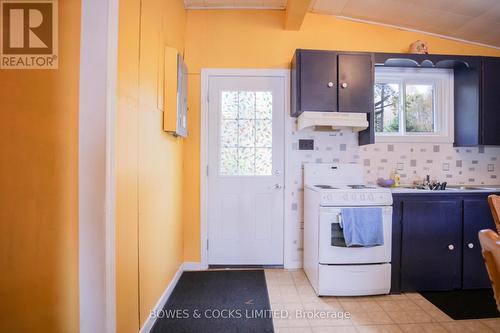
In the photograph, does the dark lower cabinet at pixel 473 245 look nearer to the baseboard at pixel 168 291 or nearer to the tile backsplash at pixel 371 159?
the tile backsplash at pixel 371 159

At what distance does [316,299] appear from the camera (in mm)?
2090

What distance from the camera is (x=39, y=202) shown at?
1.14 metres

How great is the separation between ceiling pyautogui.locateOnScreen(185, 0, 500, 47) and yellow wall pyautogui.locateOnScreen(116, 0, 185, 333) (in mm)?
1077

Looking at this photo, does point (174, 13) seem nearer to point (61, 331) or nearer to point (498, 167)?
point (61, 331)

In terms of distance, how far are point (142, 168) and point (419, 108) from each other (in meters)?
3.08

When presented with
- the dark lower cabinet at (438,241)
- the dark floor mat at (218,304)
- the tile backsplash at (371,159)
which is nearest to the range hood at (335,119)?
the tile backsplash at (371,159)

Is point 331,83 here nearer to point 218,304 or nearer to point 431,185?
point 431,185

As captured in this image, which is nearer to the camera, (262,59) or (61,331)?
(61,331)

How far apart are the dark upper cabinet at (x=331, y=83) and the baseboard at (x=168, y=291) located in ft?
6.87

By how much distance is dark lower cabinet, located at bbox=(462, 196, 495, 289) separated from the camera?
Answer: 2.23m

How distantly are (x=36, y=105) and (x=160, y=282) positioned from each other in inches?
59.1

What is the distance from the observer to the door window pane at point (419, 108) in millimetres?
2787

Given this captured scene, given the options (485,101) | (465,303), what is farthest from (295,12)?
(465,303)

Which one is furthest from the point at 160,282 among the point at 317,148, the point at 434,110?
the point at 434,110
